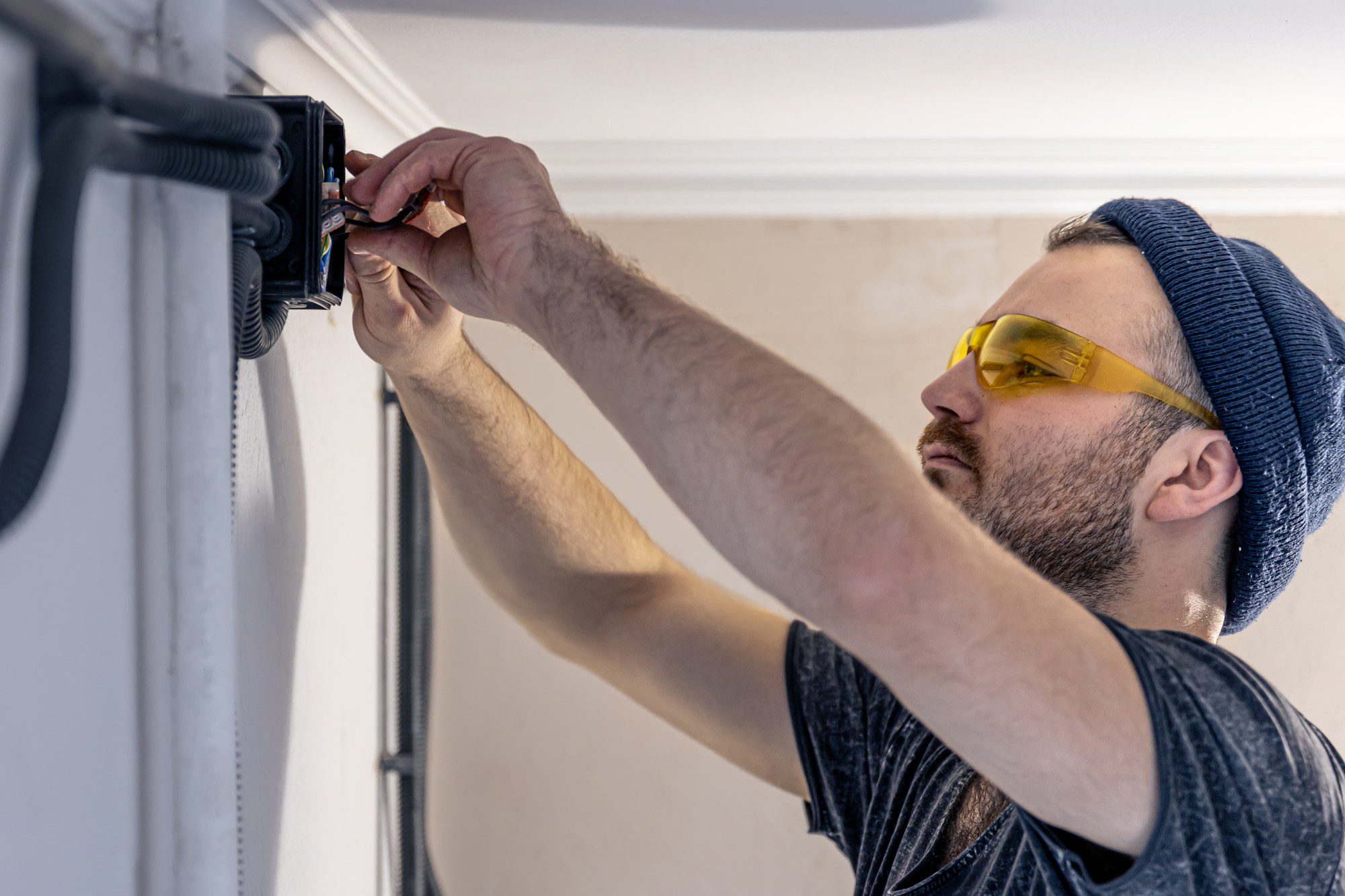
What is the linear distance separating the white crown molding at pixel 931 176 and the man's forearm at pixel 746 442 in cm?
102

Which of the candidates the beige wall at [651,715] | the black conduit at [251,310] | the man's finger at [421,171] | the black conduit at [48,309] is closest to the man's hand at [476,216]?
the man's finger at [421,171]

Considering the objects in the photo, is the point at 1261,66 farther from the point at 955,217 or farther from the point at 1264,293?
the point at 955,217

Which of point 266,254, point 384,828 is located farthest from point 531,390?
point 266,254

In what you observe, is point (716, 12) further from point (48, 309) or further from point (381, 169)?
point (48, 309)

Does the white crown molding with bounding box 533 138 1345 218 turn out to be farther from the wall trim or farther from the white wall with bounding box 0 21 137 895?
the white wall with bounding box 0 21 137 895

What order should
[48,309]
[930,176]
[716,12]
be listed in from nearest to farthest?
[48,309] → [716,12] → [930,176]

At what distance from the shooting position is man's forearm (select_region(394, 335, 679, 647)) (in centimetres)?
125

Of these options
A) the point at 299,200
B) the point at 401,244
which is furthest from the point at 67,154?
the point at 401,244

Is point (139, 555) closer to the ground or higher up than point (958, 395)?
closer to the ground

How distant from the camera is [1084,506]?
1198mm

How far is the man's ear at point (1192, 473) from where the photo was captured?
3.93 feet

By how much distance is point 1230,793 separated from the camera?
811mm

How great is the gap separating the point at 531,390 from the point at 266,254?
1.09 m

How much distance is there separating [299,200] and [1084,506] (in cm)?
93
